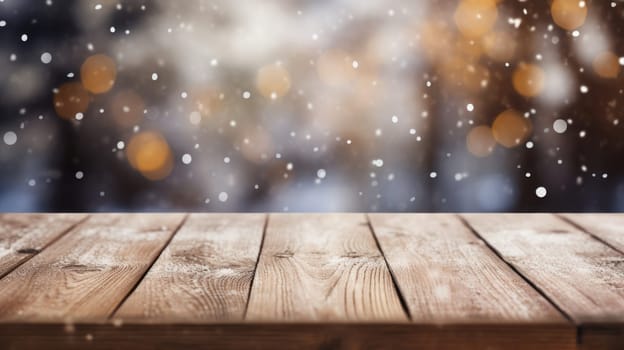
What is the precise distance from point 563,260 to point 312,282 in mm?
378

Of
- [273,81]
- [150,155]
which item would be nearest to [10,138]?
[150,155]

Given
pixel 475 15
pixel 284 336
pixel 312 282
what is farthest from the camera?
pixel 475 15

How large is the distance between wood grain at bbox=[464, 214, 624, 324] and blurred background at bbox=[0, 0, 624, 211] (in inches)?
7.0

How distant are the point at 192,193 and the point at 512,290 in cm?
80

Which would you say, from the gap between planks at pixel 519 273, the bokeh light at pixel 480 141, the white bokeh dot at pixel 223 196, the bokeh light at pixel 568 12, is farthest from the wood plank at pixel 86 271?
the bokeh light at pixel 568 12

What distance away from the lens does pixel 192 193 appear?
4.91 feet

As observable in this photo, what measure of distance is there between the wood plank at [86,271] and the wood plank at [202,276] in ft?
0.08

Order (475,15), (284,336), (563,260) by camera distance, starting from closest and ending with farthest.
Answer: (284,336) < (563,260) < (475,15)

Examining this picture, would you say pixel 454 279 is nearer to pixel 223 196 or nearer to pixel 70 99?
pixel 223 196

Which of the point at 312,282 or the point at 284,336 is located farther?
the point at 312,282

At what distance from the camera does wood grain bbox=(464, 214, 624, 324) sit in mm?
812

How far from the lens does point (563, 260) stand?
3.38ft

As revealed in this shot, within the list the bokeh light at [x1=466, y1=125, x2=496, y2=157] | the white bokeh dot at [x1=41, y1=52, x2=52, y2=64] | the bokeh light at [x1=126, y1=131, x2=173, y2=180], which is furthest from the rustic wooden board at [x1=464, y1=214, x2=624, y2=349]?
the white bokeh dot at [x1=41, y1=52, x2=52, y2=64]

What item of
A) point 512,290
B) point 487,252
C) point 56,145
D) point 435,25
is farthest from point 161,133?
point 512,290
